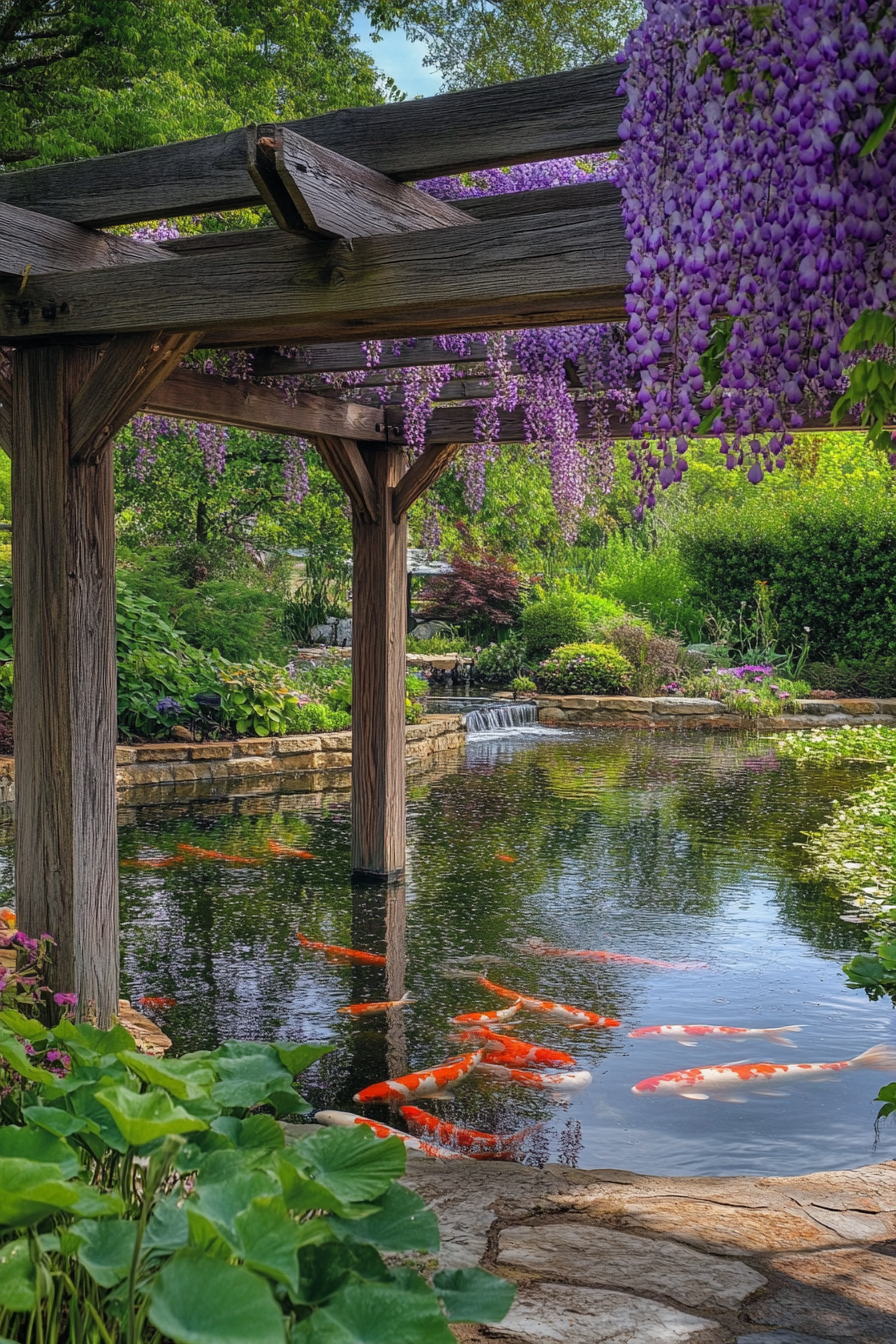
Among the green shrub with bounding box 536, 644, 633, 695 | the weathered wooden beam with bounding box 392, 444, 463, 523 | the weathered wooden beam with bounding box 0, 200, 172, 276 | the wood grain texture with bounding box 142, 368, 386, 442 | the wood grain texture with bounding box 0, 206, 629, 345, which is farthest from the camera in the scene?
the green shrub with bounding box 536, 644, 633, 695

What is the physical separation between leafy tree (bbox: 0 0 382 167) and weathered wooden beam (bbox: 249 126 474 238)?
8.77 metres

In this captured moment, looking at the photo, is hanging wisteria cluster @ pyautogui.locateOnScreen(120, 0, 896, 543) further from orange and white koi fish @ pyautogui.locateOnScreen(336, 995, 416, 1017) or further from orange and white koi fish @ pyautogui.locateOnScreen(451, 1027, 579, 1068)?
orange and white koi fish @ pyautogui.locateOnScreen(336, 995, 416, 1017)

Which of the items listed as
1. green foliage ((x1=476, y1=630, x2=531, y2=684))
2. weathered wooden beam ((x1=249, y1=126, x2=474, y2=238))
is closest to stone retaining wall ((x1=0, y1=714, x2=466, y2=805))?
green foliage ((x1=476, y1=630, x2=531, y2=684))

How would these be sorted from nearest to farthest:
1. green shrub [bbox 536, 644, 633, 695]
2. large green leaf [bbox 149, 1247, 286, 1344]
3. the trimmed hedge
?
1. large green leaf [bbox 149, 1247, 286, 1344]
2. green shrub [bbox 536, 644, 633, 695]
3. the trimmed hedge

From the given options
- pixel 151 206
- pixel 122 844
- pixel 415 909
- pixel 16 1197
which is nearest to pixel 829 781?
pixel 415 909

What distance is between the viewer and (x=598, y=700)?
15.0 metres

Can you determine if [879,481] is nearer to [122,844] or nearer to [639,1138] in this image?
[122,844]

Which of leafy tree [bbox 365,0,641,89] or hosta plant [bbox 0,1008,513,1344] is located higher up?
leafy tree [bbox 365,0,641,89]

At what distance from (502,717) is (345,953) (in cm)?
868

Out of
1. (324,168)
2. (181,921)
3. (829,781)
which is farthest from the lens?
(829,781)

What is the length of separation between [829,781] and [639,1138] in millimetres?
7068

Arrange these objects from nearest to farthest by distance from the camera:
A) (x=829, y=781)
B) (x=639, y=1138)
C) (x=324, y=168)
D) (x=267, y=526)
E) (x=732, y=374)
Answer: (x=732, y=374) → (x=324, y=168) → (x=639, y=1138) → (x=829, y=781) → (x=267, y=526)

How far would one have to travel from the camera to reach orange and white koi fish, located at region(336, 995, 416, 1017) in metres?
4.80

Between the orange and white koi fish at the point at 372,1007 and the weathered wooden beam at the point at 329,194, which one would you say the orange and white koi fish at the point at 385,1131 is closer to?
the orange and white koi fish at the point at 372,1007
